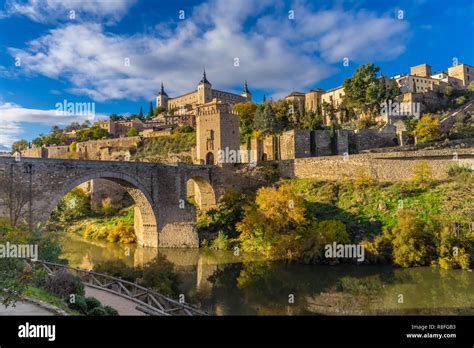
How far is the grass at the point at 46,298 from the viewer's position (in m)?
8.53

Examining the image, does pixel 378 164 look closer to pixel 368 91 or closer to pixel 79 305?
pixel 368 91

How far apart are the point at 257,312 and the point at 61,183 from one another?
13.6 metres

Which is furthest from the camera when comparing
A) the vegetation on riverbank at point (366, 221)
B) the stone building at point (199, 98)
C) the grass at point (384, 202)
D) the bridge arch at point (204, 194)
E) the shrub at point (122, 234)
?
the stone building at point (199, 98)

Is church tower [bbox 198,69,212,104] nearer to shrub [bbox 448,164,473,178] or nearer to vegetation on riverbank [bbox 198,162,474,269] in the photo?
vegetation on riverbank [bbox 198,162,474,269]

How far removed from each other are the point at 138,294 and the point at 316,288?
825 cm

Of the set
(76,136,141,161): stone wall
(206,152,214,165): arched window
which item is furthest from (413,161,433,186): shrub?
(76,136,141,161): stone wall

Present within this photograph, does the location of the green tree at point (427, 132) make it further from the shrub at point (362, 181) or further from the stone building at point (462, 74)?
the stone building at point (462, 74)

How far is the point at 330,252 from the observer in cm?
1972

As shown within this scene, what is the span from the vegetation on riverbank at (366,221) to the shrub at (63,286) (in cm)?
1272

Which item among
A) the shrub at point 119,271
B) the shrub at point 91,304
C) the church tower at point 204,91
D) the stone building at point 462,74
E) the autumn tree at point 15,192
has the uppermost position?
the church tower at point 204,91

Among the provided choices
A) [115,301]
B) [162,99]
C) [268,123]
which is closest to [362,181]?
[268,123]

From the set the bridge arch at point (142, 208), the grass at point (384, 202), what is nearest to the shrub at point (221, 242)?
the bridge arch at point (142, 208)

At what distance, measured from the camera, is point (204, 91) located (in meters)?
85.1

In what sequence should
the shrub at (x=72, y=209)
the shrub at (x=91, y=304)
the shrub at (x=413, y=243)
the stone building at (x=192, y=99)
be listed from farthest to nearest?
the stone building at (x=192, y=99) → the shrub at (x=72, y=209) → the shrub at (x=413, y=243) → the shrub at (x=91, y=304)
